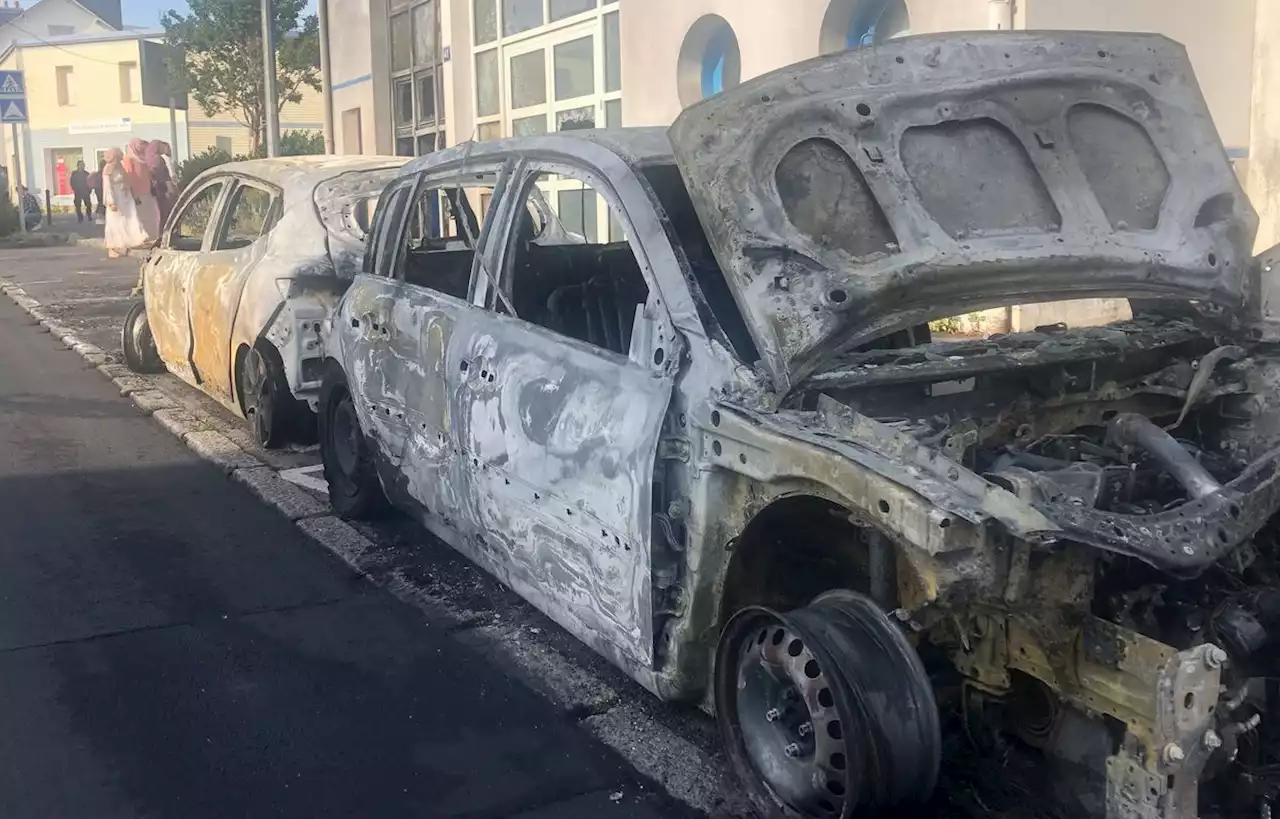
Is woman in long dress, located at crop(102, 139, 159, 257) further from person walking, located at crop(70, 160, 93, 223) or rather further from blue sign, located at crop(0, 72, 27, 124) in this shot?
person walking, located at crop(70, 160, 93, 223)

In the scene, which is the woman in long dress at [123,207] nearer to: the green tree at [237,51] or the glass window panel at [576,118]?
the green tree at [237,51]

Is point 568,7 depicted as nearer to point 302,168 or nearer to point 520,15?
point 520,15

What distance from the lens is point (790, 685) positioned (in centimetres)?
321

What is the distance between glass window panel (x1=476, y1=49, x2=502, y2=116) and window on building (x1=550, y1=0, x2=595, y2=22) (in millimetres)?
1488

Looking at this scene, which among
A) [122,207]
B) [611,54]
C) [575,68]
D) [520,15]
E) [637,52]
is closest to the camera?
[637,52]

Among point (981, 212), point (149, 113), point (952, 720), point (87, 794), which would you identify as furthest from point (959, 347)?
point (149, 113)

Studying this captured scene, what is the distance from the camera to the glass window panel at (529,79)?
48.9 feet

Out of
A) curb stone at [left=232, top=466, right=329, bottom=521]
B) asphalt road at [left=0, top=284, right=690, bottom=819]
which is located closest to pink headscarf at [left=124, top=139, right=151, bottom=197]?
curb stone at [left=232, top=466, right=329, bottom=521]

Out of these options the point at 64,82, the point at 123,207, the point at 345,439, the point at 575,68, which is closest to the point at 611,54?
the point at 575,68

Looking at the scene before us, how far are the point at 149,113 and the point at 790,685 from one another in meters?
54.4

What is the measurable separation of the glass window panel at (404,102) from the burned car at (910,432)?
1459 centimetres

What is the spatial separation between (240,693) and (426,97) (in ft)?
49.1

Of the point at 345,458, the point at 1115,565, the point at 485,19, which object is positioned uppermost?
the point at 485,19

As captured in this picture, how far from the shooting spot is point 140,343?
10180 mm
